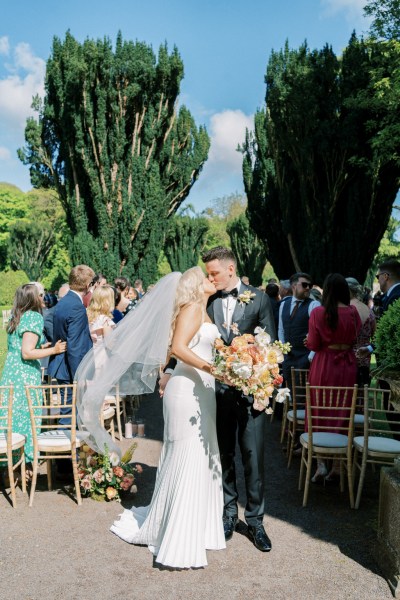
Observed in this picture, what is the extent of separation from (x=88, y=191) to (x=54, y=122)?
138 inches

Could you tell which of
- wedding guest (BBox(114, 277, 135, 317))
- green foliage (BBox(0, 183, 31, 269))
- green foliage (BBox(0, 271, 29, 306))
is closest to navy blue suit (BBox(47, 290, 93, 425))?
wedding guest (BBox(114, 277, 135, 317))

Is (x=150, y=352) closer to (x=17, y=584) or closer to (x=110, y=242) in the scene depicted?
(x=17, y=584)

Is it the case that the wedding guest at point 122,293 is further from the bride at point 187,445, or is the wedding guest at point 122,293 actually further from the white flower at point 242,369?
the white flower at point 242,369

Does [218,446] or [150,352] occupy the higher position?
[150,352]

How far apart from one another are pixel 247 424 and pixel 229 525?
84 cm

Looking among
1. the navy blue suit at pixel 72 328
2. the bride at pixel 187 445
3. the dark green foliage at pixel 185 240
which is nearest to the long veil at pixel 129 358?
the bride at pixel 187 445

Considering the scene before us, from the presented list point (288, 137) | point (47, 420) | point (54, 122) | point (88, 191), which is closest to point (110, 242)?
point (88, 191)

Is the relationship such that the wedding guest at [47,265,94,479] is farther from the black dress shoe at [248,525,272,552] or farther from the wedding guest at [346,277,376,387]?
the wedding guest at [346,277,376,387]

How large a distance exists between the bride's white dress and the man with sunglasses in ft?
10.9

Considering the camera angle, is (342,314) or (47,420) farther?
(47,420)

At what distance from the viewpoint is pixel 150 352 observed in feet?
13.8

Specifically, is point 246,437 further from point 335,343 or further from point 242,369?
point 335,343

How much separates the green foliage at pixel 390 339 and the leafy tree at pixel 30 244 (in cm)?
5071

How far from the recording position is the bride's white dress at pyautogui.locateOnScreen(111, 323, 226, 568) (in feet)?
12.3
